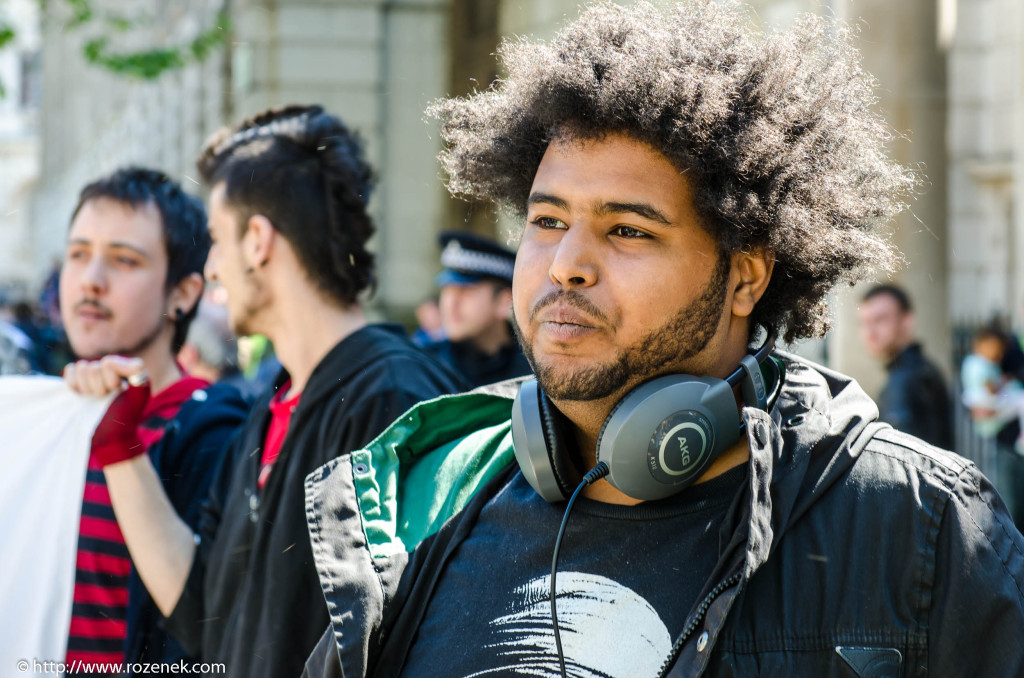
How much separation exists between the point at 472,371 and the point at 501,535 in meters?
A: 4.79

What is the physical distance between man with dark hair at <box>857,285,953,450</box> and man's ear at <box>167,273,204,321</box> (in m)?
4.41

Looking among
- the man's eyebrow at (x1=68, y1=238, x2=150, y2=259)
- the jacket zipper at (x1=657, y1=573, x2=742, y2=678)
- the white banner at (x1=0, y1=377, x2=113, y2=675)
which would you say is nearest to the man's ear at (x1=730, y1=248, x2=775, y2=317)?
the jacket zipper at (x1=657, y1=573, x2=742, y2=678)

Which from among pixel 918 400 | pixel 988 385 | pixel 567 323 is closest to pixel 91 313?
pixel 567 323

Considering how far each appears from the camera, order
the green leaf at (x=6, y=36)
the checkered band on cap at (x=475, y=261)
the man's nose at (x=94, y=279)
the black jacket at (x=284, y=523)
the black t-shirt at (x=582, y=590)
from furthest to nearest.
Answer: the green leaf at (x=6, y=36) → the checkered band on cap at (x=475, y=261) → the man's nose at (x=94, y=279) → the black jacket at (x=284, y=523) → the black t-shirt at (x=582, y=590)

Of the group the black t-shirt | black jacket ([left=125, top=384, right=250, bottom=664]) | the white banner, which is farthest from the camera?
black jacket ([left=125, top=384, right=250, bottom=664])

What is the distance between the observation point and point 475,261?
7320mm

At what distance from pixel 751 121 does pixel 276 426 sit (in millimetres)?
1919

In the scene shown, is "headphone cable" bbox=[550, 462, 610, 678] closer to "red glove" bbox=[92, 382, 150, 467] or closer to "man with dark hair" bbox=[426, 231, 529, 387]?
"red glove" bbox=[92, 382, 150, 467]

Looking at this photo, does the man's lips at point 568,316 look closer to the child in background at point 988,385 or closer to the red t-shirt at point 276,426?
the red t-shirt at point 276,426

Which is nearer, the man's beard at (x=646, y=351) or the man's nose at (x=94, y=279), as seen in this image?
the man's beard at (x=646, y=351)

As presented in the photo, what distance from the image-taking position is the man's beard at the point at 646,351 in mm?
2326

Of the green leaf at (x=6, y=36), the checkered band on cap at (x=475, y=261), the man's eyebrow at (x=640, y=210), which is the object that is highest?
the green leaf at (x=6, y=36)

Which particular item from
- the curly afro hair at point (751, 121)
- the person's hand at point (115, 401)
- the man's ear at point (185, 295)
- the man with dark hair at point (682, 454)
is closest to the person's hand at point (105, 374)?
the person's hand at point (115, 401)

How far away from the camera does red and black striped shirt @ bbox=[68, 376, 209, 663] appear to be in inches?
137
